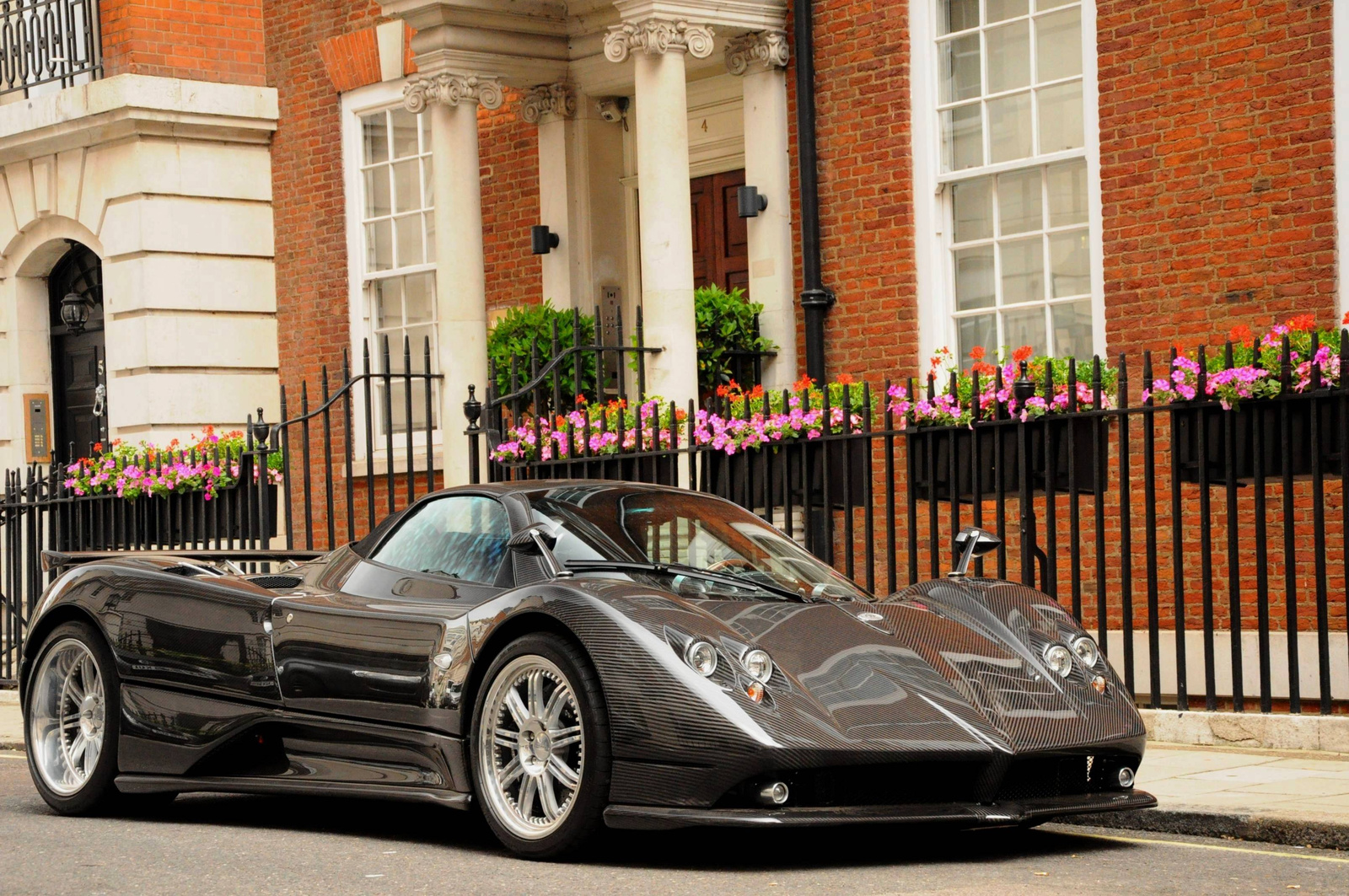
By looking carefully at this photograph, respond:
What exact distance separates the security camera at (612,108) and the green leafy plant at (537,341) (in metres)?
2.14

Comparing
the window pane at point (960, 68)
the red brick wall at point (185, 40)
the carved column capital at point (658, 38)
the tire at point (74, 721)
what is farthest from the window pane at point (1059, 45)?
the red brick wall at point (185, 40)

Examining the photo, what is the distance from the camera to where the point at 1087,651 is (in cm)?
634

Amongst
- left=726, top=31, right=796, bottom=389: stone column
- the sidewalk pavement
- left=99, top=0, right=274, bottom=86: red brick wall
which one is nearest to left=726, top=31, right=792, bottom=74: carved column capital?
left=726, top=31, right=796, bottom=389: stone column

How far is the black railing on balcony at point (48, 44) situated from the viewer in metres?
17.4

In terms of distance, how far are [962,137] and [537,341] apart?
3.34m

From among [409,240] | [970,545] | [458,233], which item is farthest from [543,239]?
[970,545]

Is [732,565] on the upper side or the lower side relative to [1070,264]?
lower

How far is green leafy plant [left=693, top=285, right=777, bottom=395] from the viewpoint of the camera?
13.2 m

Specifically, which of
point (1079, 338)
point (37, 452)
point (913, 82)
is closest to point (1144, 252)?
point (1079, 338)

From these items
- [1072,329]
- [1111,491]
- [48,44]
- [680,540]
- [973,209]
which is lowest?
[1111,491]

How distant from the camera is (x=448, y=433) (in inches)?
551

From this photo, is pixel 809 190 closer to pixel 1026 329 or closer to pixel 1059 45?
pixel 1026 329

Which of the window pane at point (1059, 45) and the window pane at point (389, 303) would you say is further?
the window pane at point (389, 303)

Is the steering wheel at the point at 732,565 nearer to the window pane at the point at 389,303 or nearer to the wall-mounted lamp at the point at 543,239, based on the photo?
the wall-mounted lamp at the point at 543,239
